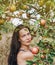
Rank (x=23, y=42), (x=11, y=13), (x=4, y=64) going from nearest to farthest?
1. (x=11, y=13)
2. (x=23, y=42)
3. (x=4, y=64)

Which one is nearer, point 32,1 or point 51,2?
point 51,2

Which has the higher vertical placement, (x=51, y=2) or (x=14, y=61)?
(x=51, y=2)

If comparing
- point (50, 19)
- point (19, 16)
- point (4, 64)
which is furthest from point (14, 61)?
point (4, 64)

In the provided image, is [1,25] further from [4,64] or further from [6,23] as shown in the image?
[4,64]

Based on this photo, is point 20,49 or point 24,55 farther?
point 20,49

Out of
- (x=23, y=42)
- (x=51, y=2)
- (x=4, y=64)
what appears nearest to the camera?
(x=51, y=2)

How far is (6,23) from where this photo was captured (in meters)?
2.06

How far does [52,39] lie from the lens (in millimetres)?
1843

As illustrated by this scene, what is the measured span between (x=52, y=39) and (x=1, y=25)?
0.39m

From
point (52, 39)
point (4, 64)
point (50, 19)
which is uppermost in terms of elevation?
point (50, 19)

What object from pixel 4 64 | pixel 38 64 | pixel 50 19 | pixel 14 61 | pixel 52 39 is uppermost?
pixel 50 19

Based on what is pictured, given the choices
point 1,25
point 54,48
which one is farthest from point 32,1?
point 54,48

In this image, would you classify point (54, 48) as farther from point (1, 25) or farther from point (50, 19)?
point (1, 25)

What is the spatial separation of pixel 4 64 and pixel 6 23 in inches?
157
